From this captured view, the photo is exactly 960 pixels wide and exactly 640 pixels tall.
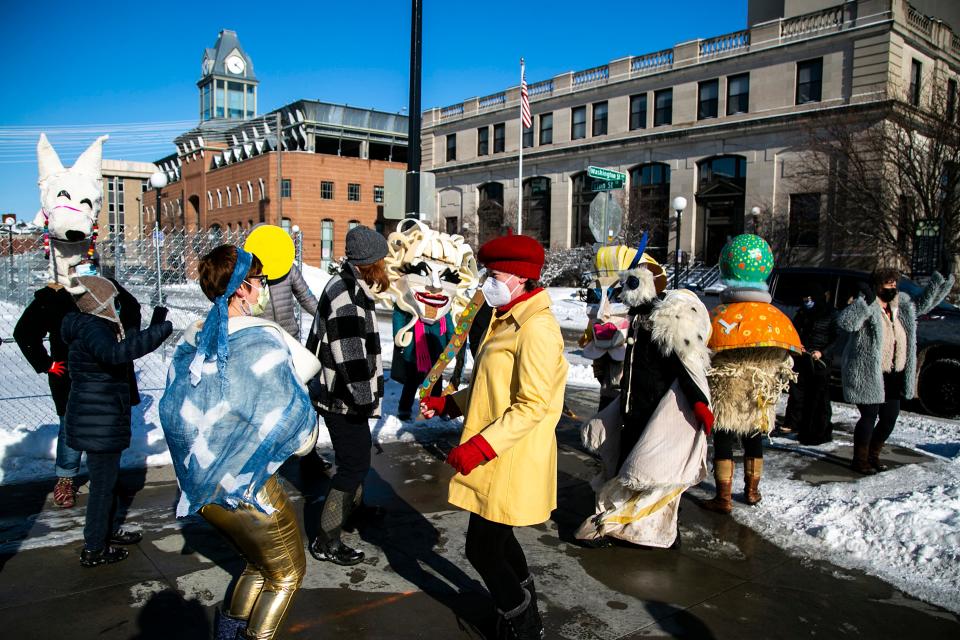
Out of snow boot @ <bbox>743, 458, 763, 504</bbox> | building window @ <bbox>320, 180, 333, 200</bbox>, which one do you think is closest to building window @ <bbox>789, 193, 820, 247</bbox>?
snow boot @ <bbox>743, 458, 763, 504</bbox>

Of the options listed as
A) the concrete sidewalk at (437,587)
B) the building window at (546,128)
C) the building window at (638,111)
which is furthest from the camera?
the building window at (546,128)

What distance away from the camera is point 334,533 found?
4105mm

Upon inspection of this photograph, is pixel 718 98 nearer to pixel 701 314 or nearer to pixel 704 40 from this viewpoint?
pixel 704 40

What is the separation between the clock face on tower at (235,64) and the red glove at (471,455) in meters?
93.5

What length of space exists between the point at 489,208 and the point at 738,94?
51.0ft

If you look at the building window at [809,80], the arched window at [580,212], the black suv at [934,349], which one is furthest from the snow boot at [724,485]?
the arched window at [580,212]

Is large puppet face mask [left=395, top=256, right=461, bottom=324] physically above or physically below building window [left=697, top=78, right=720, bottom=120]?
below

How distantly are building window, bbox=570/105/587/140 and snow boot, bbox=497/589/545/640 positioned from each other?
122ft

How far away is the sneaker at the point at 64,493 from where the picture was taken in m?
4.89

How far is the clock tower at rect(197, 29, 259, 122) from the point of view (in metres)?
84.6

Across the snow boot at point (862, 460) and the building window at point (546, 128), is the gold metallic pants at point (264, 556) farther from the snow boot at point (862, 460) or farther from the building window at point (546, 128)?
the building window at point (546, 128)

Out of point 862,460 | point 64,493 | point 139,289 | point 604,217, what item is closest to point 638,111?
point 604,217

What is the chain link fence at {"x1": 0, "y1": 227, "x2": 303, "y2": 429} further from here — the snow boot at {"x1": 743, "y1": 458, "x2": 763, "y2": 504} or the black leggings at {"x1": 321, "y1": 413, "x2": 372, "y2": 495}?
the snow boot at {"x1": 743, "y1": 458, "x2": 763, "y2": 504}

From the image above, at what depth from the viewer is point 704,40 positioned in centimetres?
3281
